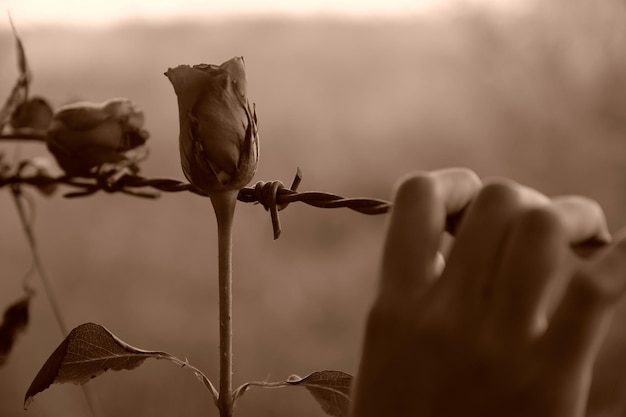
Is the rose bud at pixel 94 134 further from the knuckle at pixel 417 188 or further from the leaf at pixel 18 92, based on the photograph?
the knuckle at pixel 417 188

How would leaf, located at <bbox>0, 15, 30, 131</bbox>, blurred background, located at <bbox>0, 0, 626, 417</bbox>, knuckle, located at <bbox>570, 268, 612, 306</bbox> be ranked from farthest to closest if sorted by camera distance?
1. blurred background, located at <bbox>0, 0, 626, 417</bbox>
2. leaf, located at <bbox>0, 15, 30, 131</bbox>
3. knuckle, located at <bbox>570, 268, 612, 306</bbox>

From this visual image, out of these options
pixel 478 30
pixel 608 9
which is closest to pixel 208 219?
pixel 478 30

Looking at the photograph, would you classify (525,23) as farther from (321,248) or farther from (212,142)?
(212,142)

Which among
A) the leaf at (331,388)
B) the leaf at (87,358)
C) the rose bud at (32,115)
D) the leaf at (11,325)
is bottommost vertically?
the leaf at (11,325)

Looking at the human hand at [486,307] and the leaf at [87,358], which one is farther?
the leaf at [87,358]

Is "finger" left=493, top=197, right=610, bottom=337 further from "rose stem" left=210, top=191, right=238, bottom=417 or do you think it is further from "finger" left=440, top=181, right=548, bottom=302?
"rose stem" left=210, top=191, right=238, bottom=417

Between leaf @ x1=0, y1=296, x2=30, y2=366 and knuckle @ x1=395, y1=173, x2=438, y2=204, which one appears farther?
leaf @ x1=0, y1=296, x2=30, y2=366

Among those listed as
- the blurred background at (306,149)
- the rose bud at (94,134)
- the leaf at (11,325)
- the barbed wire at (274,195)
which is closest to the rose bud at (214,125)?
the barbed wire at (274,195)

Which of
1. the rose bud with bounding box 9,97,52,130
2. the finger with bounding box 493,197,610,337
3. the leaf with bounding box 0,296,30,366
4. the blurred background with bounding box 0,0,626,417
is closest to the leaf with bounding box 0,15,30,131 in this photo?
the rose bud with bounding box 9,97,52,130

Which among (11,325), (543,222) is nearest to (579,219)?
(543,222)
